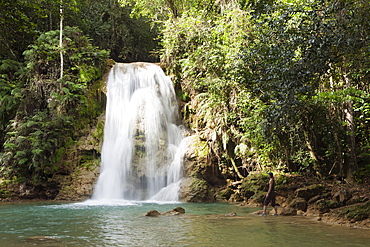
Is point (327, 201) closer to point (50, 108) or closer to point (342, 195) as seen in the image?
point (342, 195)

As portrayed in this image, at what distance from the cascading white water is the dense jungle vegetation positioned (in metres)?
1.20

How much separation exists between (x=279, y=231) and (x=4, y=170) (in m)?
14.9

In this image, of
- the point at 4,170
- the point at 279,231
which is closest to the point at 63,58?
the point at 4,170

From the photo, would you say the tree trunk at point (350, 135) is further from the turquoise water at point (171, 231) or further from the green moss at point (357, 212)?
the turquoise water at point (171, 231)

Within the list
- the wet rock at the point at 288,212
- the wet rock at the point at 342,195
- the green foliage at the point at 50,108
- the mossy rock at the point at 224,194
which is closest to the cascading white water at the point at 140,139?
the green foliage at the point at 50,108

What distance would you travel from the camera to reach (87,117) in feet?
65.4

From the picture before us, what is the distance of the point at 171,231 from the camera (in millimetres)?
8055

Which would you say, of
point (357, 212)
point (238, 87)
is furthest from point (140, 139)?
point (357, 212)

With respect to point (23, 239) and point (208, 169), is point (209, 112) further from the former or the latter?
point (23, 239)

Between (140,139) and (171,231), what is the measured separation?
11182 mm

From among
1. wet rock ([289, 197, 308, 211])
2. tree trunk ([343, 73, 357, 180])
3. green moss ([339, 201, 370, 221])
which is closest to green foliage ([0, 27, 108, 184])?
wet rock ([289, 197, 308, 211])

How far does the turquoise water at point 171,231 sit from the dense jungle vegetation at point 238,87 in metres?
3.37

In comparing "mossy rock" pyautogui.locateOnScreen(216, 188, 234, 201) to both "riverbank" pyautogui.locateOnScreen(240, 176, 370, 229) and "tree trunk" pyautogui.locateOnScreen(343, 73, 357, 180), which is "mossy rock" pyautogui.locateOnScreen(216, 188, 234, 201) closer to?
"riverbank" pyautogui.locateOnScreen(240, 176, 370, 229)

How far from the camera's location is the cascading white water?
17.4 meters
